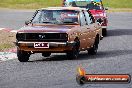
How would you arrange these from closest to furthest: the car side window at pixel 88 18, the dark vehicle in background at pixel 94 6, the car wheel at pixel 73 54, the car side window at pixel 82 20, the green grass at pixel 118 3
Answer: the car wheel at pixel 73 54
the car side window at pixel 82 20
the car side window at pixel 88 18
the dark vehicle in background at pixel 94 6
the green grass at pixel 118 3

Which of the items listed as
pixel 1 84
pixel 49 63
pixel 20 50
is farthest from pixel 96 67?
pixel 1 84

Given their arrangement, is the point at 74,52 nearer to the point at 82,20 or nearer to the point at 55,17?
the point at 55,17

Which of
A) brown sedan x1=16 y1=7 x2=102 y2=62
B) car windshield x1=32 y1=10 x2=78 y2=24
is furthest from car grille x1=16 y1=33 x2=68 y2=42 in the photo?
car windshield x1=32 y1=10 x2=78 y2=24

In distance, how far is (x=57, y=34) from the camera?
1512 cm

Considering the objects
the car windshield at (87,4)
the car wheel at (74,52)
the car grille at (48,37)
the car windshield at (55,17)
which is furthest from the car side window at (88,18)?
the car windshield at (87,4)

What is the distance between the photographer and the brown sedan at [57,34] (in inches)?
592

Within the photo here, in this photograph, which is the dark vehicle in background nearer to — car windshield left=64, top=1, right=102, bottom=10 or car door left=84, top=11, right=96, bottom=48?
car windshield left=64, top=1, right=102, bottom=10

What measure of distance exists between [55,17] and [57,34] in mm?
1479

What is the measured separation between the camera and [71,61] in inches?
593

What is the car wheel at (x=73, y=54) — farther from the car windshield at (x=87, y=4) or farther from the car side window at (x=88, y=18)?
the car windshield at (x=87, y=4)

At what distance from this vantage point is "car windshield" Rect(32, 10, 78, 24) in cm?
1631

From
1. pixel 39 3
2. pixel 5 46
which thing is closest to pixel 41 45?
pixel 5 46

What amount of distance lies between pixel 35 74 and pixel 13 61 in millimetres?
3724

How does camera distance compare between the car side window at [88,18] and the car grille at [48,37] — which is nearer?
the car grille at [48,37]
